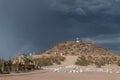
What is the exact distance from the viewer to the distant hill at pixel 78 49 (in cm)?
15350

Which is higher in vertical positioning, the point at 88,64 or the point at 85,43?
the point at 85,43

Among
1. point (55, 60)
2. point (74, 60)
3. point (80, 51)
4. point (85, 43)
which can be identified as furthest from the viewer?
point (85, 43)

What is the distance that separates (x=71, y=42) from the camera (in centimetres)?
16875

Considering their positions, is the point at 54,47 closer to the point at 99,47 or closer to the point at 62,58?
the point at 99,47

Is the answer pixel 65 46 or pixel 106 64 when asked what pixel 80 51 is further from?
pixel 106 64

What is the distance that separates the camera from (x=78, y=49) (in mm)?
157875

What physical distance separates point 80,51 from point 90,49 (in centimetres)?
611

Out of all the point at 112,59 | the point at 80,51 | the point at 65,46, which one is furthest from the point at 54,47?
the point at 112,59

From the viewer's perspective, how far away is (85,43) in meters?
167

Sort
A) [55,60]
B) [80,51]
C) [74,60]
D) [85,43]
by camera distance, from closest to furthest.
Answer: [55,60], [74,60], [80,51], [85,43]

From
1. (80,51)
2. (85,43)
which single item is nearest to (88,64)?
(80,51)

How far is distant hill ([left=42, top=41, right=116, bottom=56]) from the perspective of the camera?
15350 centimetres

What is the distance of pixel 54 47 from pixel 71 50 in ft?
50.7

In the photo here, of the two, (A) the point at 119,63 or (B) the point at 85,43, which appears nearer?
(A) the point at 119,63
